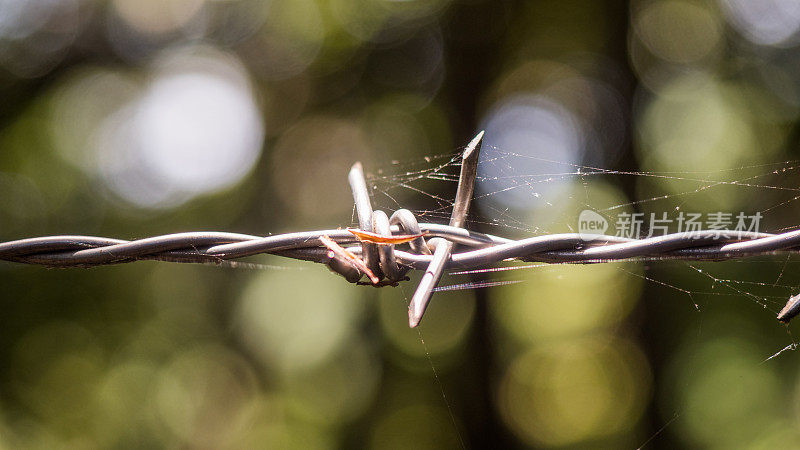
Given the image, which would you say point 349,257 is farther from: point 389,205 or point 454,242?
point 389,205

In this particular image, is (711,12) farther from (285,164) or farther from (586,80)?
(285,164)

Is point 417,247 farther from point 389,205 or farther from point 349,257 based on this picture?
Result: point 389,205

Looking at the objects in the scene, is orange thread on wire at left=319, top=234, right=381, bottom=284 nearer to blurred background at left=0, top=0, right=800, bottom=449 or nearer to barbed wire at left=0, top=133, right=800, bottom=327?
barbed wire at left=0, top=133, right=800, bottom=327

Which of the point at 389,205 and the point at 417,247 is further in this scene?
the point at 389,205

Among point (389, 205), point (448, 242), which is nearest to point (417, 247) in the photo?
point (448, 242)

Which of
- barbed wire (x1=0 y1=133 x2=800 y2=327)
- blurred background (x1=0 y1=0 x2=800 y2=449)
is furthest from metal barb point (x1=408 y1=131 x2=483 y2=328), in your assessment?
blurred background (x1=0 y1=0 x2=800 y2=449)

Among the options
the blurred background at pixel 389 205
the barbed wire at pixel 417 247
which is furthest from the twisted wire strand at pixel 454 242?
the blurred background at pixel 389 205
